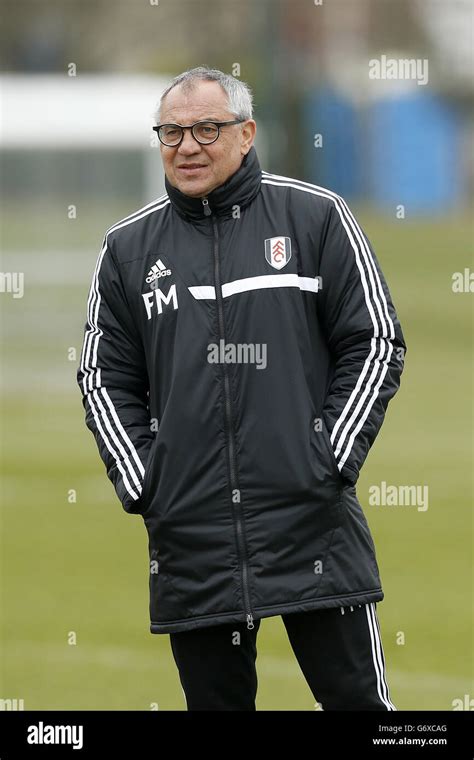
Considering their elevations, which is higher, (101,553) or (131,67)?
(131,67)

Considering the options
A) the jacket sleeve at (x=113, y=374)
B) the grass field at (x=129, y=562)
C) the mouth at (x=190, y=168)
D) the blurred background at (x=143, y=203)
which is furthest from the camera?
the blurred background at (x=143, y=203)

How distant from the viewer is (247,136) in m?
4.42

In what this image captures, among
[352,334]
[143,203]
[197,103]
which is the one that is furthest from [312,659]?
[143,203]

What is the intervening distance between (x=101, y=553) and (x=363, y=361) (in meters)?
5.62

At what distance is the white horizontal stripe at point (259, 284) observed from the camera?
14.0ft

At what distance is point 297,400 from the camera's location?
4262 mm

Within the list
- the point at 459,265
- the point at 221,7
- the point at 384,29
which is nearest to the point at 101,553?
the point at 459,265

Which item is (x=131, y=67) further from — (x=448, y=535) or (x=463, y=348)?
(x=448, y=535)

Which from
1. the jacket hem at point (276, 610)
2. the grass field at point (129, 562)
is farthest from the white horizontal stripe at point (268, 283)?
the grass field at point (129, 562)

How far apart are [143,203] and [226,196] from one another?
71.0 feet

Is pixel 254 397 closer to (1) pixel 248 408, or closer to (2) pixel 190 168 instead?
(1) pixel 248 408

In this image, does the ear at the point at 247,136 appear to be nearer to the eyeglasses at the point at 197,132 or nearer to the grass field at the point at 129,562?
the eyeglasses at the point at 197,132

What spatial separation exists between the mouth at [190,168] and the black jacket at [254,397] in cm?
8

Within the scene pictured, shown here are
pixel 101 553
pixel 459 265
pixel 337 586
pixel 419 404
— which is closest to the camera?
pixel 337 586
